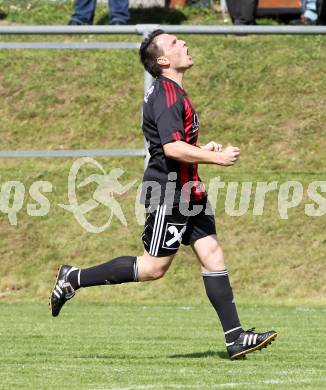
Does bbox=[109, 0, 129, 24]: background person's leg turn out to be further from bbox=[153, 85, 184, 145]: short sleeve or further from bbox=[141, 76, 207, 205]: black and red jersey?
bbox=[153, 85, 184, 145]: short sleeve

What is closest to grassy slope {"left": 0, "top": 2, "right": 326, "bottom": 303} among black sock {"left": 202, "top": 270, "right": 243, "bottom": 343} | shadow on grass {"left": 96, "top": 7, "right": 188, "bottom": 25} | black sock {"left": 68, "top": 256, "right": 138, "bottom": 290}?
shadow on grass {"left": 96, "top": 7, "right": 188, "bottom": 25}

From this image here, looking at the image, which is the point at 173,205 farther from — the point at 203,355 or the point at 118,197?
the point at 118,197

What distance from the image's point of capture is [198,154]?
6.80m

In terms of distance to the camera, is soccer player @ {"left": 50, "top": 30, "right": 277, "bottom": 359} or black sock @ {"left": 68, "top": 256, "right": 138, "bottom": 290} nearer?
soccer player @ {"left": 50, "top": 30, "right": 277, "bottom": 359}

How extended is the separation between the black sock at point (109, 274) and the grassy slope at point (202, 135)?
3896mm

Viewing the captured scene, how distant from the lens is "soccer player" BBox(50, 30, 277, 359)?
6988 millimetres

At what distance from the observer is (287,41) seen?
49.5 ft

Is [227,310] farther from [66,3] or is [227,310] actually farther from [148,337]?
[66,3]

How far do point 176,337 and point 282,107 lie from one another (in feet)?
19.8

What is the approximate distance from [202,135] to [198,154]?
6.82m

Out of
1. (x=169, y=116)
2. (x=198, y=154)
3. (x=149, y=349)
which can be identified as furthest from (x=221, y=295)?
(x=169, y=116)

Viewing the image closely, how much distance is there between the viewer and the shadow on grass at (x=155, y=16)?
51.7 feet

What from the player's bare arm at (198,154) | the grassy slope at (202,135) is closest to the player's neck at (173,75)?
the player's bare arm at (198,154)

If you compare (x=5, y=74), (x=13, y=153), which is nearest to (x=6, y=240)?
(x=13, y=153)
